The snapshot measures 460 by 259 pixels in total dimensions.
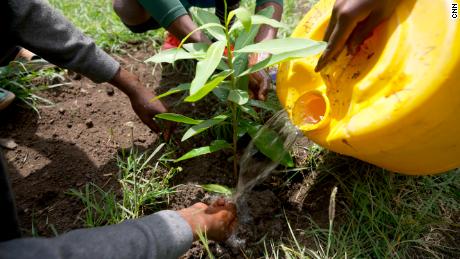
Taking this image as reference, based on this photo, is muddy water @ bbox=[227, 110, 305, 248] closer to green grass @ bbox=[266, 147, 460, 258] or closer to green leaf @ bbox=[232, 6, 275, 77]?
green grass @ bbox=[266, 147, 460, 258]

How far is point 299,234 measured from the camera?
1319 mm

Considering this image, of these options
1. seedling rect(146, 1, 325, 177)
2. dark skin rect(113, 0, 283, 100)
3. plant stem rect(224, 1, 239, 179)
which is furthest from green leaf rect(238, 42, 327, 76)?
dark skin rect(113, 0, 283, 100)

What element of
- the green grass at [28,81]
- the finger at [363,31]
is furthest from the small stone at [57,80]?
the finger at [363,31]

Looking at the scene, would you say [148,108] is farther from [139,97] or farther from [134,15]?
[134,15]

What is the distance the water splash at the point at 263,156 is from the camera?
4.47 ft

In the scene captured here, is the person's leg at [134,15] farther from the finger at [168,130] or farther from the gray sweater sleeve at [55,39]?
the finger at [168,130]

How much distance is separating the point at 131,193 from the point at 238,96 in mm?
517

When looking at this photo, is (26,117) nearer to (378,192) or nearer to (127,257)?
(127,257)

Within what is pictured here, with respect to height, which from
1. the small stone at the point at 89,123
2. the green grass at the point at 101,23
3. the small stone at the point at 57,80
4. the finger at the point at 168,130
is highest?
the green grass at the point at 101,23

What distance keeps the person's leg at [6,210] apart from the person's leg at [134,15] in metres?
1.03

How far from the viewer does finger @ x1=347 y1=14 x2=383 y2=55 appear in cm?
105

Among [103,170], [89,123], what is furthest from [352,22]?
[89,123]

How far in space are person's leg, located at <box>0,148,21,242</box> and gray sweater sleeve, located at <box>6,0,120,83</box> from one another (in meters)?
0.53

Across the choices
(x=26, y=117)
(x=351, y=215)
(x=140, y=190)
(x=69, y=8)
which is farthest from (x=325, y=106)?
(x=69, y=8)
